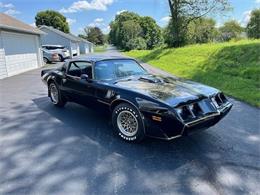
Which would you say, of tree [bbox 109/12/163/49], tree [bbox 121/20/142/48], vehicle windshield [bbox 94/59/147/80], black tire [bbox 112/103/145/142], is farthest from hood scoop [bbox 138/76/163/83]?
tree [bbox 121/20/142/48]

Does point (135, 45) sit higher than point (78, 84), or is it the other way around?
point (135, 45)

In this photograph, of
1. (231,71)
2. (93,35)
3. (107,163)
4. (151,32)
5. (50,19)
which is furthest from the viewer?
(93,35)

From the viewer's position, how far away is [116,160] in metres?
3.88

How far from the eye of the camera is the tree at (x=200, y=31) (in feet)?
102

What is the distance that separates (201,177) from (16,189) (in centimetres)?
229

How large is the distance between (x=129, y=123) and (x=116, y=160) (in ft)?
2.76

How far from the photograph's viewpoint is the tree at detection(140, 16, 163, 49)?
67.9 m

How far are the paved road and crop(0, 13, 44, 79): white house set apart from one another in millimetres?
9230

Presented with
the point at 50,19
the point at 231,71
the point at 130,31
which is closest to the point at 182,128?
the point at 231,71

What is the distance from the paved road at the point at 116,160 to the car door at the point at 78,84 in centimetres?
51

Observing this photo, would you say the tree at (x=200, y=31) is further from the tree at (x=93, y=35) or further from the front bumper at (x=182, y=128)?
the tree at (x=93, y=35)

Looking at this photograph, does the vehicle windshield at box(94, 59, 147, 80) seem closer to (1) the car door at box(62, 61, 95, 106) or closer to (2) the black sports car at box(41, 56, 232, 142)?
(2) the black sports car at box(41, 56, 232, 142)

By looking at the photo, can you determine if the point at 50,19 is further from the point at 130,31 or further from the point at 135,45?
the point at 135,45

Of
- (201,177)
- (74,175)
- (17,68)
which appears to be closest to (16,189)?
(74,175)
